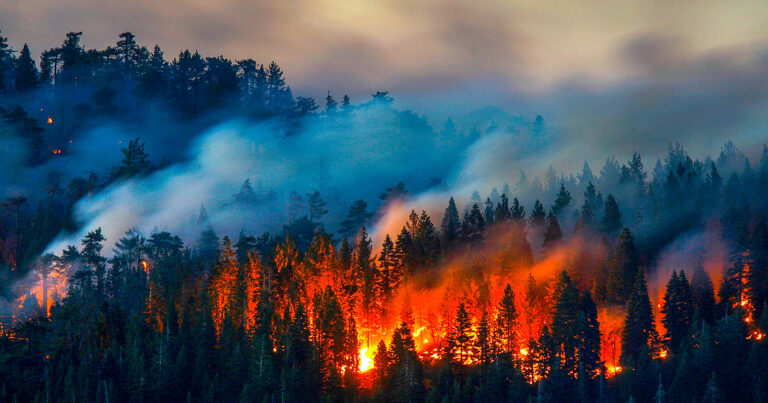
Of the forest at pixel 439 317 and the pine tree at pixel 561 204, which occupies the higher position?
the pine tree at pixel 561 204

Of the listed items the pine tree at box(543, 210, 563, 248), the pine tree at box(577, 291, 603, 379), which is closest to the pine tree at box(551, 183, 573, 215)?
the pine tree at box(543, 210, 563, 248)

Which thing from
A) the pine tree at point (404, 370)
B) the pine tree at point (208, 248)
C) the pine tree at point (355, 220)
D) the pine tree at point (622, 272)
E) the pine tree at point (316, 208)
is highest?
the pine tree at point (316, 208)

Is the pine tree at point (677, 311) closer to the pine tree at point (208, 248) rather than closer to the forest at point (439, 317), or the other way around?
the forest at point (439, 317)

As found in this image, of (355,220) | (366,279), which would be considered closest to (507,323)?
(366,279)

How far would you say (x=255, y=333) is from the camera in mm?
116438

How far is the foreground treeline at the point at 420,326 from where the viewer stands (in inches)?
4166

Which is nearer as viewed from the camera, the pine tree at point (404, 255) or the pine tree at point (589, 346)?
the pine tree at point (589, 346)

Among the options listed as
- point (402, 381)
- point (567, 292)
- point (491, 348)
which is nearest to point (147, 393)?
point (402, 381)

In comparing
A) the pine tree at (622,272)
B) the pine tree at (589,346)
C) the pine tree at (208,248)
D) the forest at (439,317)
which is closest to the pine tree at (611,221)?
the forest at (439,317)

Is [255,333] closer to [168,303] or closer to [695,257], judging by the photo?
[168,303]

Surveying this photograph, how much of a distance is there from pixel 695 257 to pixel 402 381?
56598mm

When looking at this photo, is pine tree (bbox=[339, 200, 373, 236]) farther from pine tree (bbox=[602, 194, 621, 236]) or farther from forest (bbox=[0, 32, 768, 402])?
pine tree (bbox=[602, 194, 621, 236])

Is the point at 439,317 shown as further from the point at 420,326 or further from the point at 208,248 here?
the point at 208,248

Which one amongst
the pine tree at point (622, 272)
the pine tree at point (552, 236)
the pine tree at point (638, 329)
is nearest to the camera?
the pine tree at point (638, 329)
